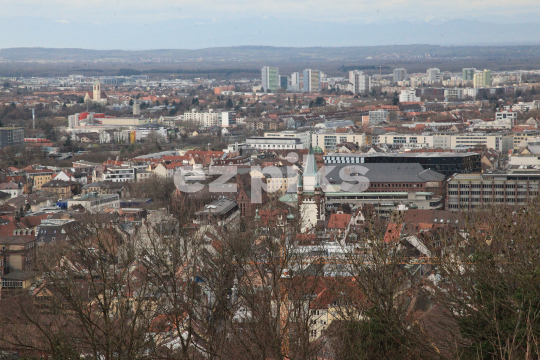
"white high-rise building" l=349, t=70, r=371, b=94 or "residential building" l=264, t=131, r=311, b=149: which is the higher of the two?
"white high-rise building" l=349, t=70, r=371, b=94

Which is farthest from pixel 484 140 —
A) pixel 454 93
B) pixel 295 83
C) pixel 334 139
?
pixel 295 83

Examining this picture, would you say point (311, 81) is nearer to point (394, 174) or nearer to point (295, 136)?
point (295, 136)

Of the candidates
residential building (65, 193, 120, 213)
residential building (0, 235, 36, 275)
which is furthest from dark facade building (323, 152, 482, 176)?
residential building (0, 235, 36, 275)

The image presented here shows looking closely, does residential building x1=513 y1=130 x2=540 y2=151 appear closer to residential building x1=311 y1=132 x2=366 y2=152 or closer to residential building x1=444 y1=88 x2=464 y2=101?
residential building x1=311 y1=132 x2=366 y2=152

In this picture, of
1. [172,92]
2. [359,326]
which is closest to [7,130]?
[359,326]

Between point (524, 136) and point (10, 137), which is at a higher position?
point (524, 136)

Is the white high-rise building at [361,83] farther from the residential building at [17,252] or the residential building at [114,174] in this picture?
the residential building at [17,252]

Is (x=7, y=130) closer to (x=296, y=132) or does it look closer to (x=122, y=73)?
(x=296, y=132)
